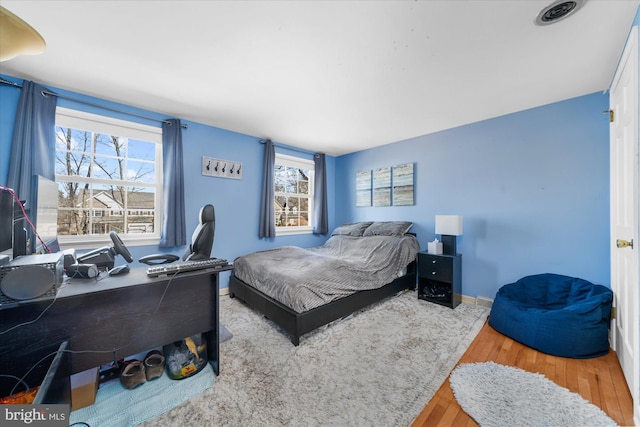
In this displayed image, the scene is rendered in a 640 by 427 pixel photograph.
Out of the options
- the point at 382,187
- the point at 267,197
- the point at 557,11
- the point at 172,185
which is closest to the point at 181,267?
the point at 172,185

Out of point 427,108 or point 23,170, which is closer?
point 23,170

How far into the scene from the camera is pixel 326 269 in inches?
104

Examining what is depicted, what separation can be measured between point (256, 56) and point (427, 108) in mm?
1931

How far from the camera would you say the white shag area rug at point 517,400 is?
1369 millimetres

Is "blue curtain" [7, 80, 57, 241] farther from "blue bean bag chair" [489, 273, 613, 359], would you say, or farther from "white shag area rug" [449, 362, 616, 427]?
"blue bean bag chair" [489, 273, 613, 359]

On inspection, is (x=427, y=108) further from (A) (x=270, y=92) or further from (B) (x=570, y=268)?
(B) (x=570, y=268)

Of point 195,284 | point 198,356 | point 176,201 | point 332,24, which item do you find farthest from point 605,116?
point 176,201

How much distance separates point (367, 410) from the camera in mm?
1462

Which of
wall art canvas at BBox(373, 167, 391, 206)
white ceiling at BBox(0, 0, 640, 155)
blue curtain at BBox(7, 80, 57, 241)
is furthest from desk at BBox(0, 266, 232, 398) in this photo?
wall art canvas at BBox(373, 167, 391, 206)

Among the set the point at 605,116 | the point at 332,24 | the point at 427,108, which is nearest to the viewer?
the point at 332,24

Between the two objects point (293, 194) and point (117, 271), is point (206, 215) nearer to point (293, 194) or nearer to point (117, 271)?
point (117, 271)

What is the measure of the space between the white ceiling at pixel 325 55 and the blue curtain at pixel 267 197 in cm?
93

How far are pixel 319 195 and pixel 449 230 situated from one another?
232cm

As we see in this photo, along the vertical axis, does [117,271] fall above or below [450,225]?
below
